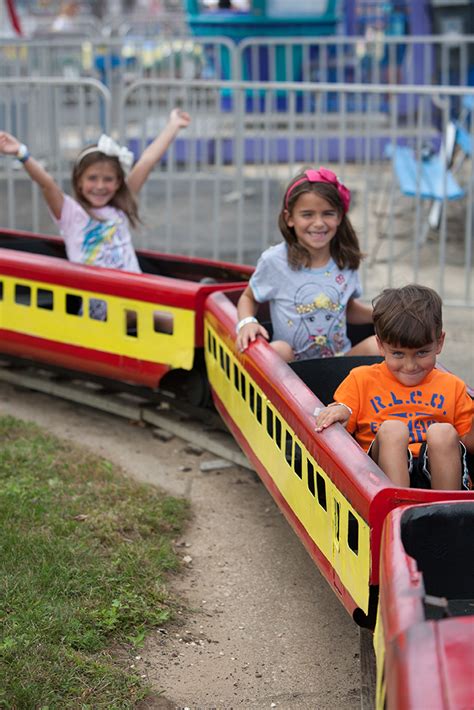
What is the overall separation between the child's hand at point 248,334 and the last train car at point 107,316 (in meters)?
0.68

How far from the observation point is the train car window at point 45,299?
5750mm

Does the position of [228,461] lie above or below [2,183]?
below

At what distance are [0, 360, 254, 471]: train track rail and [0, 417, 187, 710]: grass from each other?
21.5 inches

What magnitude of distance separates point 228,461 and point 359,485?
7.06 ft

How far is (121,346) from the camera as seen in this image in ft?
17.7

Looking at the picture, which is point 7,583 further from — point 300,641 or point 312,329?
point 312,329

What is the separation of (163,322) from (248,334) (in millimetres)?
958

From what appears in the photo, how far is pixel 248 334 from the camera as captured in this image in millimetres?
4410

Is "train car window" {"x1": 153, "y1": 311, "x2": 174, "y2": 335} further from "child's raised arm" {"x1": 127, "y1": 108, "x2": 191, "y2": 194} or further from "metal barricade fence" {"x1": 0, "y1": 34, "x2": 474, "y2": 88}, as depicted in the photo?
"metal barricade fence" {"x1": 0, "y1": 34, "x2": 474, "y2": 88}

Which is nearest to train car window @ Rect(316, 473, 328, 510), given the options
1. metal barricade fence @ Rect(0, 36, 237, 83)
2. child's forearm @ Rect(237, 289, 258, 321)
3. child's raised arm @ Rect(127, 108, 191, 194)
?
child's forearm @ Rect(237, 289, 258, 321)

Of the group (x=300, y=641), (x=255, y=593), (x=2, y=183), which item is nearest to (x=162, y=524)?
(x=255, y=593)

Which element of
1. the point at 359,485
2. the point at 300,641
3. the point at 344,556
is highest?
the point at 359,485

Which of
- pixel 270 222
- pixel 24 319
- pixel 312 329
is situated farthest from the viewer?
pixel 270 222

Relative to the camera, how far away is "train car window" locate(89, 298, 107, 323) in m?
5.52
